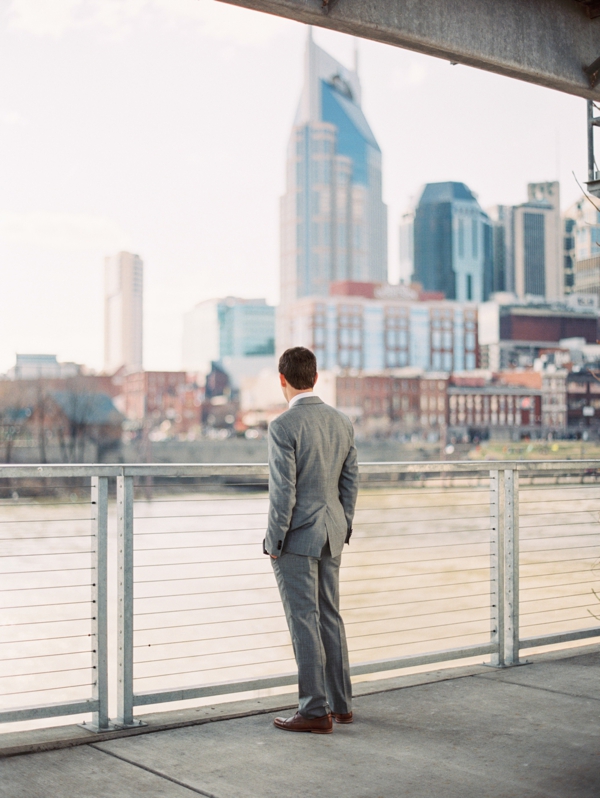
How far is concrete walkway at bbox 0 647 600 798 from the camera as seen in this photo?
3.35 meters

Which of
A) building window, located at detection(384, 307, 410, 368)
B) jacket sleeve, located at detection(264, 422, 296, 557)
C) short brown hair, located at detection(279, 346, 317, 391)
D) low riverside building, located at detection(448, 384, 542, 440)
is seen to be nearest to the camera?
jacket sleeve, located at detection(264, 422, 296, 557)

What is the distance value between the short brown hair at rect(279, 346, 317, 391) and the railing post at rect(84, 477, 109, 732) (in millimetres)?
946

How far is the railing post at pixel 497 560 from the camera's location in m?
5.39

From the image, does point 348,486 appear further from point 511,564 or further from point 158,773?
point 511,564

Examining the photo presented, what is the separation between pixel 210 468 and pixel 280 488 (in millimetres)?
675

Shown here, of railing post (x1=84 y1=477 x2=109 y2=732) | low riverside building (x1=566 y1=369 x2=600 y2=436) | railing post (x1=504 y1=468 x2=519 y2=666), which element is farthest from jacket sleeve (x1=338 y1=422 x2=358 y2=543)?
low riverside building (x1=566 y1=369 x2=600 y2=436)

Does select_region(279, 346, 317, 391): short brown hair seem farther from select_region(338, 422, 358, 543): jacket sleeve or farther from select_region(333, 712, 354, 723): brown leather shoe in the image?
select_region(333, 712, 354, 723): brown leather shoe

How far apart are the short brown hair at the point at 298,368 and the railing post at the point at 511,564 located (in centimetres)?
189

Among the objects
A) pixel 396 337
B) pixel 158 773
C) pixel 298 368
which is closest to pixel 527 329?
pixel 396 337

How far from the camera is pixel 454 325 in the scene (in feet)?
540

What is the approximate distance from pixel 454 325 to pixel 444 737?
16346 centimetres

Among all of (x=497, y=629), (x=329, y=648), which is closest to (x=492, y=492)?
(x=497, y=629)

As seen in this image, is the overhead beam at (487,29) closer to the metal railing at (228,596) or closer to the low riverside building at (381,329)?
the metal railing at (228,596)

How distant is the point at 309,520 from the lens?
12.8 ft
